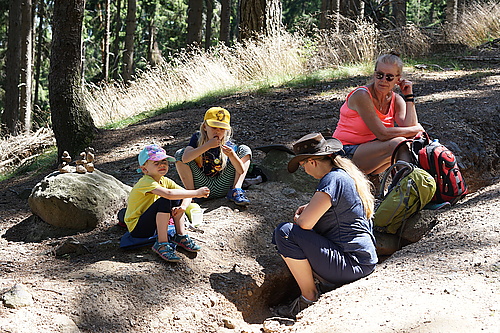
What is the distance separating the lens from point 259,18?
11.9m

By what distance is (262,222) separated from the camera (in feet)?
17.2

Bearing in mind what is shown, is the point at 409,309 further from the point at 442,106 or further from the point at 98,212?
the point at 442,106

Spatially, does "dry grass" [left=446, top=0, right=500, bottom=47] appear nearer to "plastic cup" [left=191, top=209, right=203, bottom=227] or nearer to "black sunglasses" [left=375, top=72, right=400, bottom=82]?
"black sunglasses" [left=375, top=72, right=400, bottom=82]

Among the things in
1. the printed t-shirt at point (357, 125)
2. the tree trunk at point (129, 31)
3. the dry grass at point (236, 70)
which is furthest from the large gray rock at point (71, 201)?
the tree trunk at point (129, 31)

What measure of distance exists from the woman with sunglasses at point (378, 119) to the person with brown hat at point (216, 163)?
1.06m

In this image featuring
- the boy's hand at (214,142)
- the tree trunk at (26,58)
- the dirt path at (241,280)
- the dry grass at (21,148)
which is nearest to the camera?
the dirt path at (241,280)

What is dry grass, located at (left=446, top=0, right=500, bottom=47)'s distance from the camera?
1402 centimetres

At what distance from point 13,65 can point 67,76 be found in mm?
7046

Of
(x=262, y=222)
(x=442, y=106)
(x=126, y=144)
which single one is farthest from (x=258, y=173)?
(x=442, y=106)

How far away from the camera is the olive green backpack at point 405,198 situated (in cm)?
481

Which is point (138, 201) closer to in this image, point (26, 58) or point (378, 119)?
point (378, 119)

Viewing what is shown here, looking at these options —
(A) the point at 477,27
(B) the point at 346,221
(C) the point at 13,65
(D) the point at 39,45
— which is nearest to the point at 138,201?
(B) the point at 346,221

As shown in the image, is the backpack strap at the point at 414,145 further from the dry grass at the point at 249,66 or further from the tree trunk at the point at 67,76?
the dry grass at the point at 249,66

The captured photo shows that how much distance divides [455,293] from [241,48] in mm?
8889
